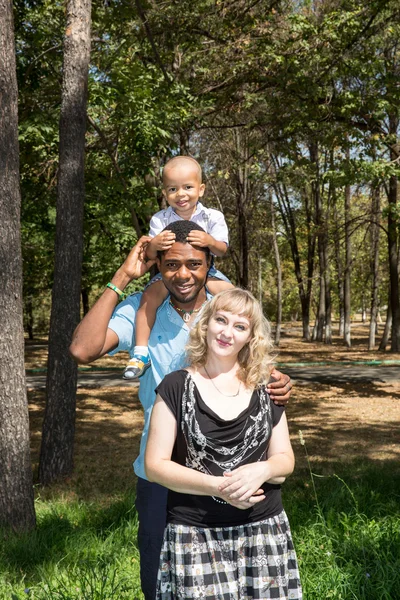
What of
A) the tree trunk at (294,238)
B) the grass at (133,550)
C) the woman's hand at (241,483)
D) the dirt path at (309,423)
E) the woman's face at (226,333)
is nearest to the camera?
the woman's hand at (241,483)

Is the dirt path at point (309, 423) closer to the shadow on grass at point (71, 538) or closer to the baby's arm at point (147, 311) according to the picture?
the shadow on grass at point (71, 538)

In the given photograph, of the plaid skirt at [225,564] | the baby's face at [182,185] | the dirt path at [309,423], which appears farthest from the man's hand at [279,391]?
the dirt path at [309,423]

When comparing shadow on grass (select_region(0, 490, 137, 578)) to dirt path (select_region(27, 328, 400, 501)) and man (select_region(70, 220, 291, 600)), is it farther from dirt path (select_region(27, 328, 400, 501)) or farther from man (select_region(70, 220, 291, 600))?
man (select_region(70, 220, 291, 600))

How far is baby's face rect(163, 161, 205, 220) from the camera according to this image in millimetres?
3045

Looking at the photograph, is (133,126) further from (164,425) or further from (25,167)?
(164,425)

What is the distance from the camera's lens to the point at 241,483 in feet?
6.63

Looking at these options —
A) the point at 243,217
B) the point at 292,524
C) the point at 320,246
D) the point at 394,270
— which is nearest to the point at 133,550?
the point at 292,524

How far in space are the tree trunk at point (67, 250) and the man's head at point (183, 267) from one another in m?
5.29

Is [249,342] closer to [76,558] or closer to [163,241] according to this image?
[163,241]

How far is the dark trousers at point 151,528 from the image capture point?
2426 mm

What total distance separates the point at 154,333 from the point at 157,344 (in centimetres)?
6

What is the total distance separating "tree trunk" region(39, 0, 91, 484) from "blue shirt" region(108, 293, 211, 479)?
509 cm

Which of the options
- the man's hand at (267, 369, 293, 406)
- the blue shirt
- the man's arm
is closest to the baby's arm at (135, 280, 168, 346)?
the blue shirt

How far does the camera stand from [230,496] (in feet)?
6.63
